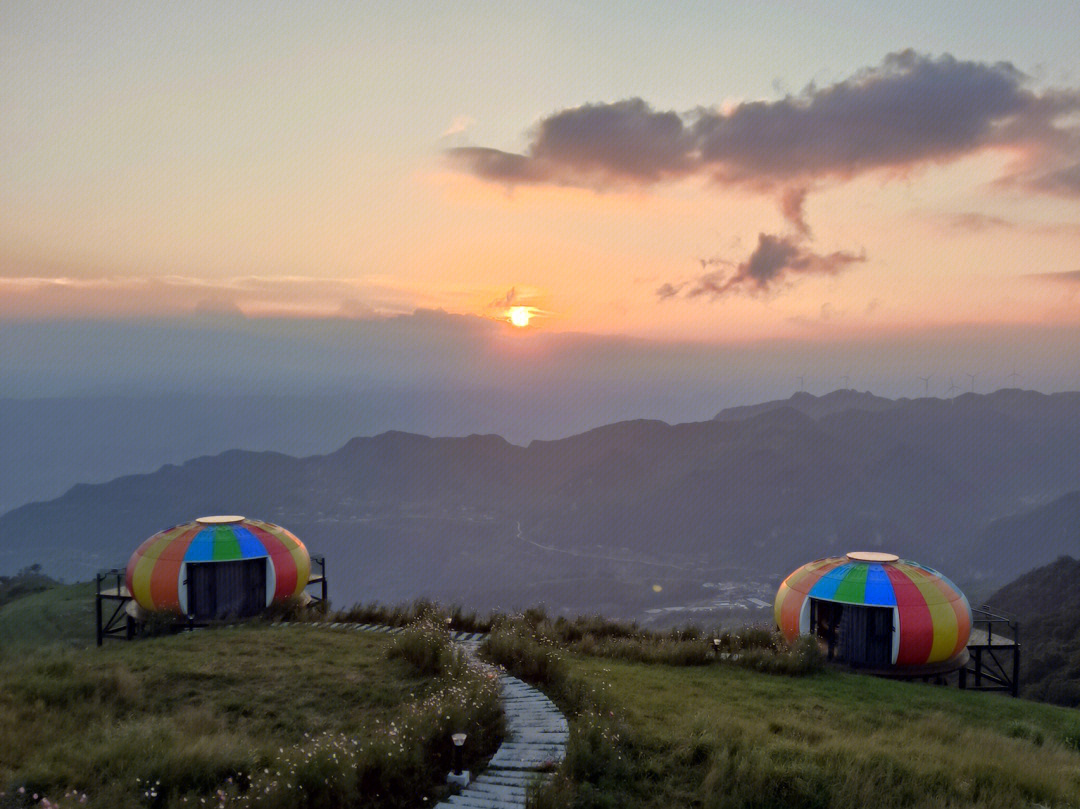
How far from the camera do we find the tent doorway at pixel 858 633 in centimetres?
2061

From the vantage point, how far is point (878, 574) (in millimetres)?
21578

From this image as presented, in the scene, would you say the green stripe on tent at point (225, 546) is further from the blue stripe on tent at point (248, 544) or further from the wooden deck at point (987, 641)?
the wooden deck at point (987, 641)

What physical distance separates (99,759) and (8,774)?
3.11 feet

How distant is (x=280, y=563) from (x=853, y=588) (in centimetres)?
1933

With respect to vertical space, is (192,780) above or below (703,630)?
above

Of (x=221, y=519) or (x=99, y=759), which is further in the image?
(x=221, y=519)

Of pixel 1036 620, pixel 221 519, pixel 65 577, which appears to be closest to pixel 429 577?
pixel 65 577

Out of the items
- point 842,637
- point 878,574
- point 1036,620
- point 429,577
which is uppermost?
point 878,574

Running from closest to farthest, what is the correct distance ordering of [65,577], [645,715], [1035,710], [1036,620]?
[645,715] → [1035,710] → [1036,620] → [65,577]

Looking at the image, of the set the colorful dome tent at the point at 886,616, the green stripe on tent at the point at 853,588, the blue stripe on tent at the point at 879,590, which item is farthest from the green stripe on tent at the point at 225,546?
the blue stripe on tent at the point at 879,590

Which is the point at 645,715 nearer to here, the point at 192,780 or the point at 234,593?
the point at 192,780

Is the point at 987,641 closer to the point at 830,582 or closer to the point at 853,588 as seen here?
the point at 853,588

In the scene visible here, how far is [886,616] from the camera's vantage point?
20.7 meters

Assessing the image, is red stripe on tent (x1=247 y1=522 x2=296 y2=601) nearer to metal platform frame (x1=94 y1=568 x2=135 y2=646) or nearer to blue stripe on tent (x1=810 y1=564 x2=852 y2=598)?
metal platform frame (x1=94 y1=568 x2=135 y2=646)
